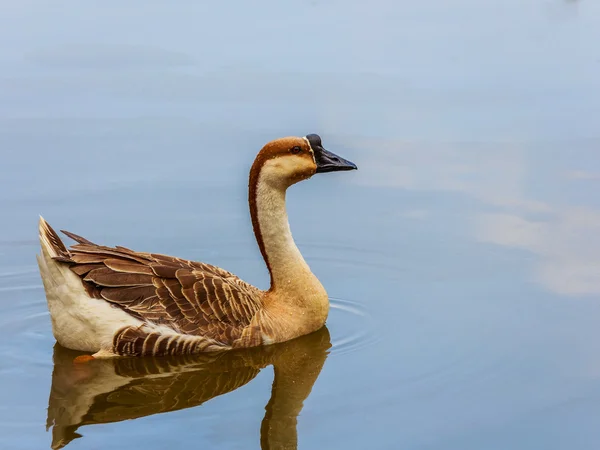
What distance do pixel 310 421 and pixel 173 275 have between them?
6.96 ft

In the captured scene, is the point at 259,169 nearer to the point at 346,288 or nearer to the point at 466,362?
the point at 346,288

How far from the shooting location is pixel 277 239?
31.4ft


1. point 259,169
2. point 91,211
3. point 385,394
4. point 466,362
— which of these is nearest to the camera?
point 385,394

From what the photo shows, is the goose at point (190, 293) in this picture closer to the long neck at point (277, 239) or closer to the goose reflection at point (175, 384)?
the long neck at point (277, 239)

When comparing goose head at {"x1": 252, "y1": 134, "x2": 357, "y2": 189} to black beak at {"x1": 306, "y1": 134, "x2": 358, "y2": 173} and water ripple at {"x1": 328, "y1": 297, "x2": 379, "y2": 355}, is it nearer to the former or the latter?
black beak at {"x1": 306, "y1": 134, "x2": 358, "y2": 173}

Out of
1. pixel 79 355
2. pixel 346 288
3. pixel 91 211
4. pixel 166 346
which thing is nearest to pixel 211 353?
pixel 166 346

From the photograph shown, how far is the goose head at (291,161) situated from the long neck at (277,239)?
126 millimetres

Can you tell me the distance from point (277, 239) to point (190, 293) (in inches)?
38.6

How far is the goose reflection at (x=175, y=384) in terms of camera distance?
7.75 m

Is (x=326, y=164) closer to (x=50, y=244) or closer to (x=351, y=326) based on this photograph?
(x=351, y=326)

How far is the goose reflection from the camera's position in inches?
305

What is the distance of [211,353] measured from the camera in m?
9.11

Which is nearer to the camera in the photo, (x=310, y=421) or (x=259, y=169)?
(x=310, y=421)

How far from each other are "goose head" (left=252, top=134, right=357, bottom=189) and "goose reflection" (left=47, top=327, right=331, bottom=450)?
4.79ft
